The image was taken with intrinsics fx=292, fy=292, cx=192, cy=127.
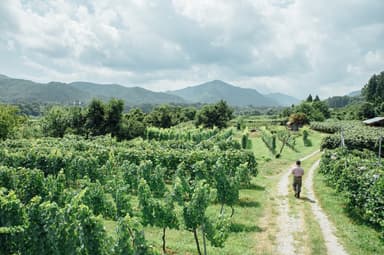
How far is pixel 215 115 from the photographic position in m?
65.4

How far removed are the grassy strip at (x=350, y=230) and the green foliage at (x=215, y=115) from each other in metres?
49.1

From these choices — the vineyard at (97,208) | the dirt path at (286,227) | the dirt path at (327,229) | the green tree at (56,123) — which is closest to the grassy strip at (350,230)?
the dirt path at (327,229)

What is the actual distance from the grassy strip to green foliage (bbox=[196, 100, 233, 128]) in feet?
161

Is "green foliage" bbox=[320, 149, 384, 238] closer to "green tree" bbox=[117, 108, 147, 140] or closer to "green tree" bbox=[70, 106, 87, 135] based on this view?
"green tree" bbox=[117, 108, 147, 140]

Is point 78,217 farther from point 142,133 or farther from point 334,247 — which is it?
point 142,133

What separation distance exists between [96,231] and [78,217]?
50 cm

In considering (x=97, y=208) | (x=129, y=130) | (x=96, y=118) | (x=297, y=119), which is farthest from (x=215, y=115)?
(x=97, y=208)

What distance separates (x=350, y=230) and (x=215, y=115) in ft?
178

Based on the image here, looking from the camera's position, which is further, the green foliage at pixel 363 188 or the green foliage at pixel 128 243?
the green foliage at pixel 363 188

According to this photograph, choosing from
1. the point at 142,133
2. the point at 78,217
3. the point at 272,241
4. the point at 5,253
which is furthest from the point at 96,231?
the point at 142,133

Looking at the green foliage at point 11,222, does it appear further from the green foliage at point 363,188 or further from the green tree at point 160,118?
the green tree at point 160,118

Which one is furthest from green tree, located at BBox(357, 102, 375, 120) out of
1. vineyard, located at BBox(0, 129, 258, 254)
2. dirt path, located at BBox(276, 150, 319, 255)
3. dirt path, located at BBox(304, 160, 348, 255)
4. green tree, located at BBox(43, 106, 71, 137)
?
green tree, located at BBox(43, 106, 71, 137)

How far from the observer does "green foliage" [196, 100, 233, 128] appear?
6519cm

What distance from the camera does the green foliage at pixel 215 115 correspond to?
65188mm
